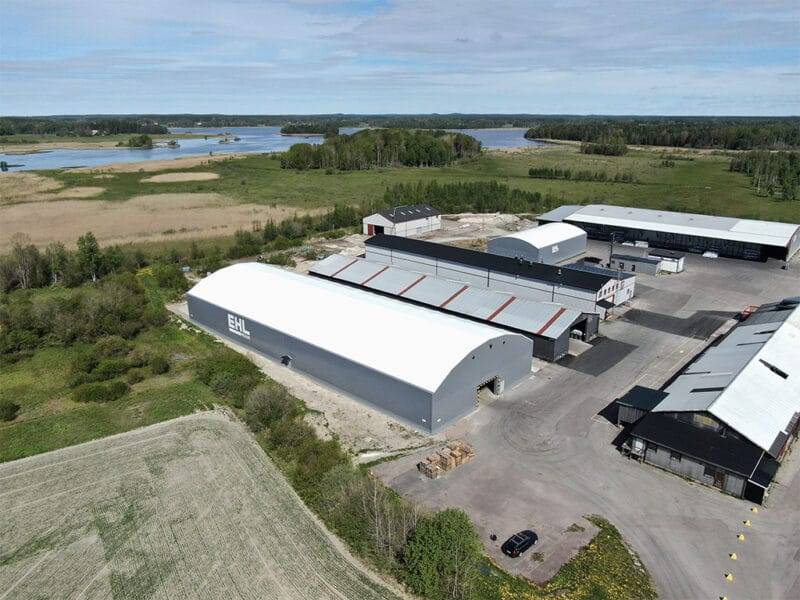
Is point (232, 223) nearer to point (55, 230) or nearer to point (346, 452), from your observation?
point (55, 230)

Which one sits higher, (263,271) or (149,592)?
(263,271)

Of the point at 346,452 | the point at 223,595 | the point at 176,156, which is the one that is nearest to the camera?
the point at 223,595

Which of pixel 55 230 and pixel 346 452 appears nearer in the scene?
pixel 346 452

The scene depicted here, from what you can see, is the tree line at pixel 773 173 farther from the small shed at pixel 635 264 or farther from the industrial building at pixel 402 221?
the industrial building at pixel 402 221

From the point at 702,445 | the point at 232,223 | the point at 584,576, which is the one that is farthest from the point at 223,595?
the point at 232,223

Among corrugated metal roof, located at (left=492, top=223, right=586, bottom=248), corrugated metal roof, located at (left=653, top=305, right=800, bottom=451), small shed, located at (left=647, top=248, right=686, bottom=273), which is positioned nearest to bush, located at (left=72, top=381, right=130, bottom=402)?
corrugated metal roof, located at (left=653, top=305, right=800, bottom=451)

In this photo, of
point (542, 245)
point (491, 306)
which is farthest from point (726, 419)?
point (542, 245)

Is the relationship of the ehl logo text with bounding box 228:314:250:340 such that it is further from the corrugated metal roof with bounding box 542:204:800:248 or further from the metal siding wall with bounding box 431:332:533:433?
the corrugated metal roof with bounding box 542:204:800:248
